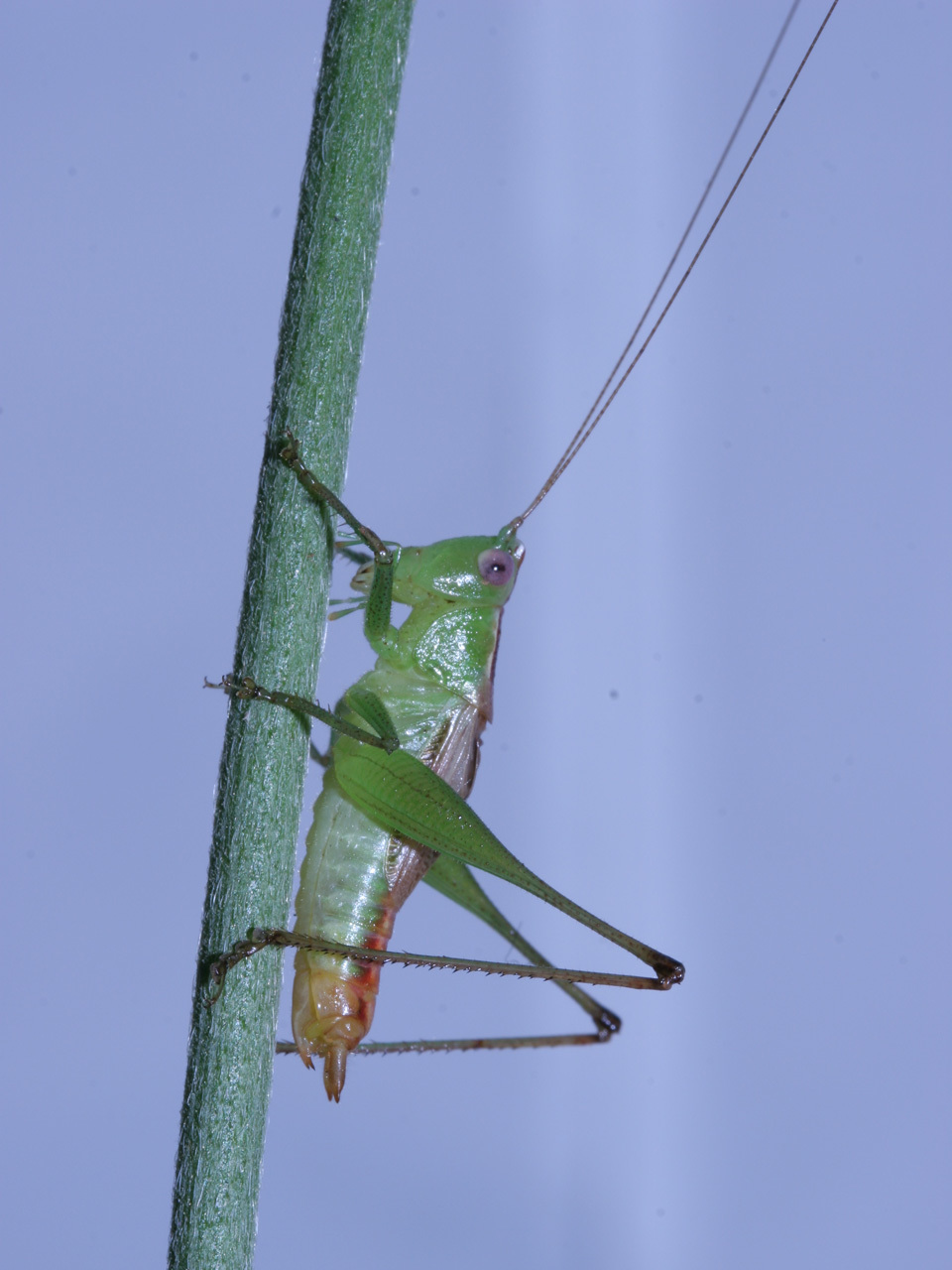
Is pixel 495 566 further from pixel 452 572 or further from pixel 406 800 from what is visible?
pixel 406 800

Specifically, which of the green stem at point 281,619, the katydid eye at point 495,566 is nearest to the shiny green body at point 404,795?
the katydid eye at point 495,566

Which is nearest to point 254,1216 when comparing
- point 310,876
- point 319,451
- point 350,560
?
point 310,876

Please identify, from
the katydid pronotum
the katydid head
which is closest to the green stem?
the katydid pronotum

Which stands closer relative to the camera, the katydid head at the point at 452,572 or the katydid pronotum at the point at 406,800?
the katydid pronotum at the point at 406,800

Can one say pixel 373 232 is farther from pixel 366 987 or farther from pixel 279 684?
pixel 366 987

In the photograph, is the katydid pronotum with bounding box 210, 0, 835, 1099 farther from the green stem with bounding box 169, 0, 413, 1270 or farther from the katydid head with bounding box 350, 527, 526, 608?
the green stem with bounding box 169, 0, 413, 1270

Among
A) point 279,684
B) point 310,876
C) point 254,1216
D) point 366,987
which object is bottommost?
point 254,1216

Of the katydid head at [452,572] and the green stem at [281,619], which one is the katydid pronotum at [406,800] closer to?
the katydid head at [452,572]

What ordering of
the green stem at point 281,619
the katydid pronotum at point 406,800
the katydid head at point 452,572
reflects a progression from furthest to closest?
the katydid head at point 452,572 < the katydid pronotum at point 406,800 < the green stem at point 281,619
